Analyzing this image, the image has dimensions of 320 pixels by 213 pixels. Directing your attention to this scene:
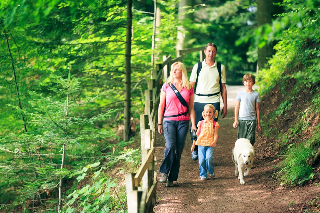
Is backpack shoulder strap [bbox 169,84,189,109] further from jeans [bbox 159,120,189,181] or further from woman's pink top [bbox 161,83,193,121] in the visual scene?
jeans [bbox 159,120,189,181]

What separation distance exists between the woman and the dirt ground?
507 mm

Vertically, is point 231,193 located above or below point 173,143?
below

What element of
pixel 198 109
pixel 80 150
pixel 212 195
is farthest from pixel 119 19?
pixel 212 195

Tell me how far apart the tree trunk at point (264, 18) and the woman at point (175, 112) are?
7444 mm

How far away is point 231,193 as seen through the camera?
6133 millimetres

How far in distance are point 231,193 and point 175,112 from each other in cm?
166

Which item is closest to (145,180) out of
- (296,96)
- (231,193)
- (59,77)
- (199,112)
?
(231,193)

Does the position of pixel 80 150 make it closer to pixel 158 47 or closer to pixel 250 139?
pixel 250 139

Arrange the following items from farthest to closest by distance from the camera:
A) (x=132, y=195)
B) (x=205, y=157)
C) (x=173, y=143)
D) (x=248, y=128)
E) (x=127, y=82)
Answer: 1. (x=127, y=82)
2. (x=248, y=128)
3. (x=205, y=157)
4. (x=173, y=143)
5. (x=132, y=195)

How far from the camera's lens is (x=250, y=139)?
7156 millimetres

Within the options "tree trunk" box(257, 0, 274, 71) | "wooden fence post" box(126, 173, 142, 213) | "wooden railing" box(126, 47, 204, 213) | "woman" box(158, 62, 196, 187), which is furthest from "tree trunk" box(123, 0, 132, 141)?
"wooden fence post" box(126, 173, 142, 213)

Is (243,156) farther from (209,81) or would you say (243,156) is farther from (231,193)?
(209,81)

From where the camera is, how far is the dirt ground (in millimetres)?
5406

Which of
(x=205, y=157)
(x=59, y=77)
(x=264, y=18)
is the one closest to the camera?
(x=205, y=157)
